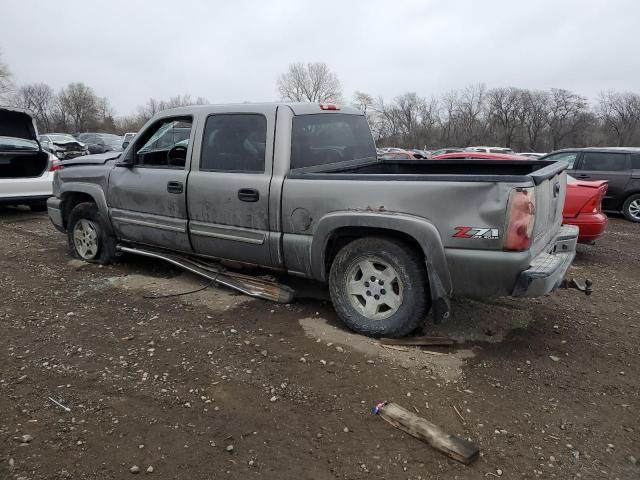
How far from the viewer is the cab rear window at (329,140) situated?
4.12m

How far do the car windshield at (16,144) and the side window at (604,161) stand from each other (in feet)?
37.0

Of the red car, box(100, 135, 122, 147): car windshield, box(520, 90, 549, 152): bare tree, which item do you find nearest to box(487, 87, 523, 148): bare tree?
box(520, 90, 549, 152): bare tree

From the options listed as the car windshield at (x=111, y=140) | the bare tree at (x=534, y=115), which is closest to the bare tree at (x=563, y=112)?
the bare tree at (x=534, y=115)

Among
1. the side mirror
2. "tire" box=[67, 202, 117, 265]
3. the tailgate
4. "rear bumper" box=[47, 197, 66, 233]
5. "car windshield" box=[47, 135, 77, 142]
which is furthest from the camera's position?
"car windshield" box=[47, 135, 77, 142]

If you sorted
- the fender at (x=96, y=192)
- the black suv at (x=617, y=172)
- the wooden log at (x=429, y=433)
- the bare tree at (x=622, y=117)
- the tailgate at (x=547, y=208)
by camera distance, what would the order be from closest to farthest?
the wooden log at (x=429, y=433) → the tailgate at (x=547, y=208) → the fender at (x=96, y=192) → the black suv at (x=617, y=172) → the bare tree at (x=622, y=117)

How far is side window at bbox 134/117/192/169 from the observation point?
4816 mm

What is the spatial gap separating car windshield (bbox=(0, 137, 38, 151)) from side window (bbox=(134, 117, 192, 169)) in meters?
5.15

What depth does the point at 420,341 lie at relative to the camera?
366 centimetres

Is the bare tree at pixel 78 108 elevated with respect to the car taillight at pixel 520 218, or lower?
elevated

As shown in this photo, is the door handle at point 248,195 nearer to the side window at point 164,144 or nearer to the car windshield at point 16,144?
the side window at point 164,144

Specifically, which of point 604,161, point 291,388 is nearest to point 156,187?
point 291,388

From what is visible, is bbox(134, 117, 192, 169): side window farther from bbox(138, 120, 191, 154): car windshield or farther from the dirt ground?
the dirt ground

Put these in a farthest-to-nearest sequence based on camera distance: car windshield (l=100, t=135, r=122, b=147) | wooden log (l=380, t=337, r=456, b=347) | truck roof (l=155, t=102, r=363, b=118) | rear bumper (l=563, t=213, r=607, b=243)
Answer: car windshield (l=100, t=135, r=122, b=147)
rear bumper (l=563, t=213, r=607, b=243)
truck roof (l=155, t=102, r=363, b=118)
wooden log (l=380, t=337, r=456, b=347)

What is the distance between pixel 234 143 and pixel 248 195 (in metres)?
0.57
